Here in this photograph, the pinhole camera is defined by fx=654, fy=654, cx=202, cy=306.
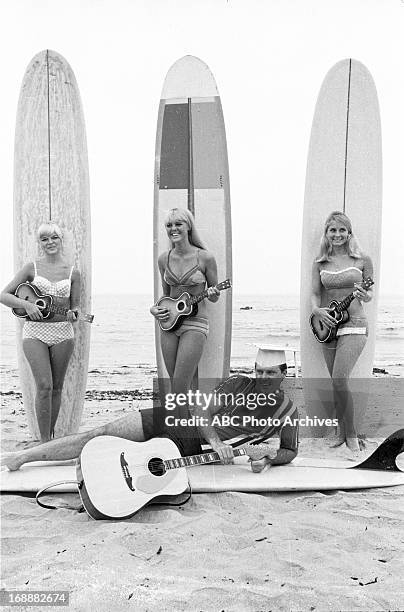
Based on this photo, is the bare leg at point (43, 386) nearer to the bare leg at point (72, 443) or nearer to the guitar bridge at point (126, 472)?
the bare leg at point (72, 443)

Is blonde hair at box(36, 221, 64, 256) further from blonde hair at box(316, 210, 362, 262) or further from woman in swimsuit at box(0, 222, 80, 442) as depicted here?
blonde hair at box(316, 210, 362, 262)

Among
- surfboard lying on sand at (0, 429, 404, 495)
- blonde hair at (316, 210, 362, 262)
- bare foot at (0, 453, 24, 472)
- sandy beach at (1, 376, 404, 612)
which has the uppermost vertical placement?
blonde hair at (316, 210, 362, 262)

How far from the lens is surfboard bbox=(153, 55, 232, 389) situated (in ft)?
8.38

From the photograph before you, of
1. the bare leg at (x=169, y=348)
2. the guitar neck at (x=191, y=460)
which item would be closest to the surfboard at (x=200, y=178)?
the bare leg at (x=169, y=348)

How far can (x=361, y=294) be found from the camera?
2.57 metres

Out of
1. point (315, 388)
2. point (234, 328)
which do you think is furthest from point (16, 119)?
point (315, 388)

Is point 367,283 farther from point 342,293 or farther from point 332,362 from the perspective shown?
point 332,362

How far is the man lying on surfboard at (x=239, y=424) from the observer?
2.31 metres

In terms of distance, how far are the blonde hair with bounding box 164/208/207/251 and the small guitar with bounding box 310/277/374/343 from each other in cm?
58

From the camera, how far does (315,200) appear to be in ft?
8.86

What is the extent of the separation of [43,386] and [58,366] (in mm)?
98

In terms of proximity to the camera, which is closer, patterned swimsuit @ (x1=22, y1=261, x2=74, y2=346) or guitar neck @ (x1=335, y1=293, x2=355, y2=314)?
patterned swimsuit @ (x1=22, y1=261, x2=74, y2=346)

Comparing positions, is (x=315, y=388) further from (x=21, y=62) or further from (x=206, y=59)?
(x=21, y=62)

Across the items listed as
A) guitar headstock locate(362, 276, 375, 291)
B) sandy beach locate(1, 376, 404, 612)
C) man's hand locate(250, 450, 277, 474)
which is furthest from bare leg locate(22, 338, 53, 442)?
guitar headstock locate(362, 276, 375, 291)
